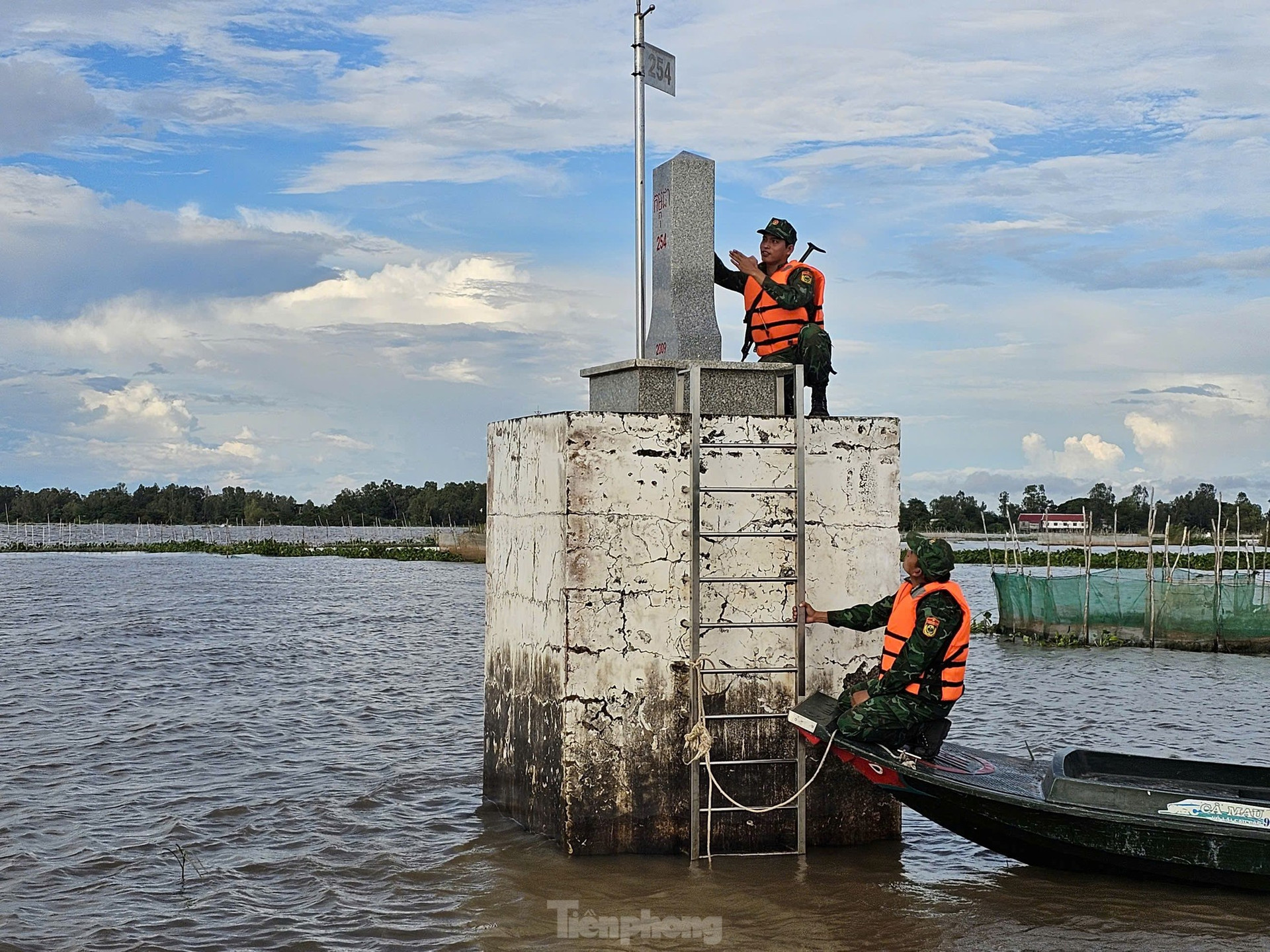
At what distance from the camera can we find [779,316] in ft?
33.4

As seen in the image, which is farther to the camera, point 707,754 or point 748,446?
point 748,446

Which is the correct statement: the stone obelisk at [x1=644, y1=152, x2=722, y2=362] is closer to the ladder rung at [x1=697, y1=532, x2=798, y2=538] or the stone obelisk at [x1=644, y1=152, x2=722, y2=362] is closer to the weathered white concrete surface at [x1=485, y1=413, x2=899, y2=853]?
the weathered white concrete surface at [x1=485, y1=413, x2=899, y2=853]

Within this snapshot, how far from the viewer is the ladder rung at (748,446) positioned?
9305 mm

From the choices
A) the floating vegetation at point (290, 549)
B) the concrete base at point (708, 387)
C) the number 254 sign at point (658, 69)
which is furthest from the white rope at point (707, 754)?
the floating vegetation at point (290, 549)

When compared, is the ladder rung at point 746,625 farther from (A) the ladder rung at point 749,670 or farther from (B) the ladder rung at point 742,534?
(B) the ladder rung at point 742,534

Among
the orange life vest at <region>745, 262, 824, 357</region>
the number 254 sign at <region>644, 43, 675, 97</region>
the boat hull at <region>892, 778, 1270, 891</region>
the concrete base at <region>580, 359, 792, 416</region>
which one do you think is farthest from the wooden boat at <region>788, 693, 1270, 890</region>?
the number 254 sign at <region>644, 43, 675, 97</region>

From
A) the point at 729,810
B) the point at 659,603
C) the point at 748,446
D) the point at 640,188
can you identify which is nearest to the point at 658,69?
the point at 640,188

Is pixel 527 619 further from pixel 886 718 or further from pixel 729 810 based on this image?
pixel 886 718

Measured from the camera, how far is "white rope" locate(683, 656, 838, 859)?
897 cm

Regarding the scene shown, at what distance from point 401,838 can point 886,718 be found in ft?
14.9

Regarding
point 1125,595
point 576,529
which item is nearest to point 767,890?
point 576,529

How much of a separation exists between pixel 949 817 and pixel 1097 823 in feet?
3.30

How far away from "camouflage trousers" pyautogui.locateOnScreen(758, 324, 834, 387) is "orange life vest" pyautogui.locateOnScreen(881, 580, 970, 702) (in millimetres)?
1922

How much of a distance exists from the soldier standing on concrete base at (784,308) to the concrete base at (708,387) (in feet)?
0.84
